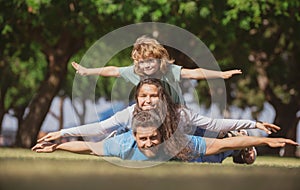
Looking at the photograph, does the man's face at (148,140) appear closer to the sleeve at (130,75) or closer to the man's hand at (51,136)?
the sleeve at (130,75)

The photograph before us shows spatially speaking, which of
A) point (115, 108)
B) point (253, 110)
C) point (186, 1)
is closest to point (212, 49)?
point (186, 1)

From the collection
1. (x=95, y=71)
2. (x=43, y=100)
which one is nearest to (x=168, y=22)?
(x=43, y=100)

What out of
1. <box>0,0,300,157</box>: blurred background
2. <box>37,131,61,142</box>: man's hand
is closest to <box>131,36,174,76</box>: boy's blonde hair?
<box>37,131,61,142</box>: man's hand

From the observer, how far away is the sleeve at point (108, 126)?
11273 millimetres

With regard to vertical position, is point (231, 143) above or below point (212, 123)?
Answer: below

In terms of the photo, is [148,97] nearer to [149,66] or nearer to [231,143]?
[149,66]

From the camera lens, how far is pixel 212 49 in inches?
1103

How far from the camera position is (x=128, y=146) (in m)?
11.4

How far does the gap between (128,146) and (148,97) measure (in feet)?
2.56

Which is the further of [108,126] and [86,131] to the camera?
[108,126]

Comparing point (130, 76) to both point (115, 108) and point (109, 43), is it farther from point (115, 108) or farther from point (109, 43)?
point (109, 43)

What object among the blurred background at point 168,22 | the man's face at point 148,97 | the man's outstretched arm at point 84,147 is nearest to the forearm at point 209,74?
the man's face at point 148,97

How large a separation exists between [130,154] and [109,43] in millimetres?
22317

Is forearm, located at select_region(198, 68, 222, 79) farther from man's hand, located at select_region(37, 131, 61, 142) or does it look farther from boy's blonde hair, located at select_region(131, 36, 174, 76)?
man's hand, located at select_region(37, 131, 61, 142)
